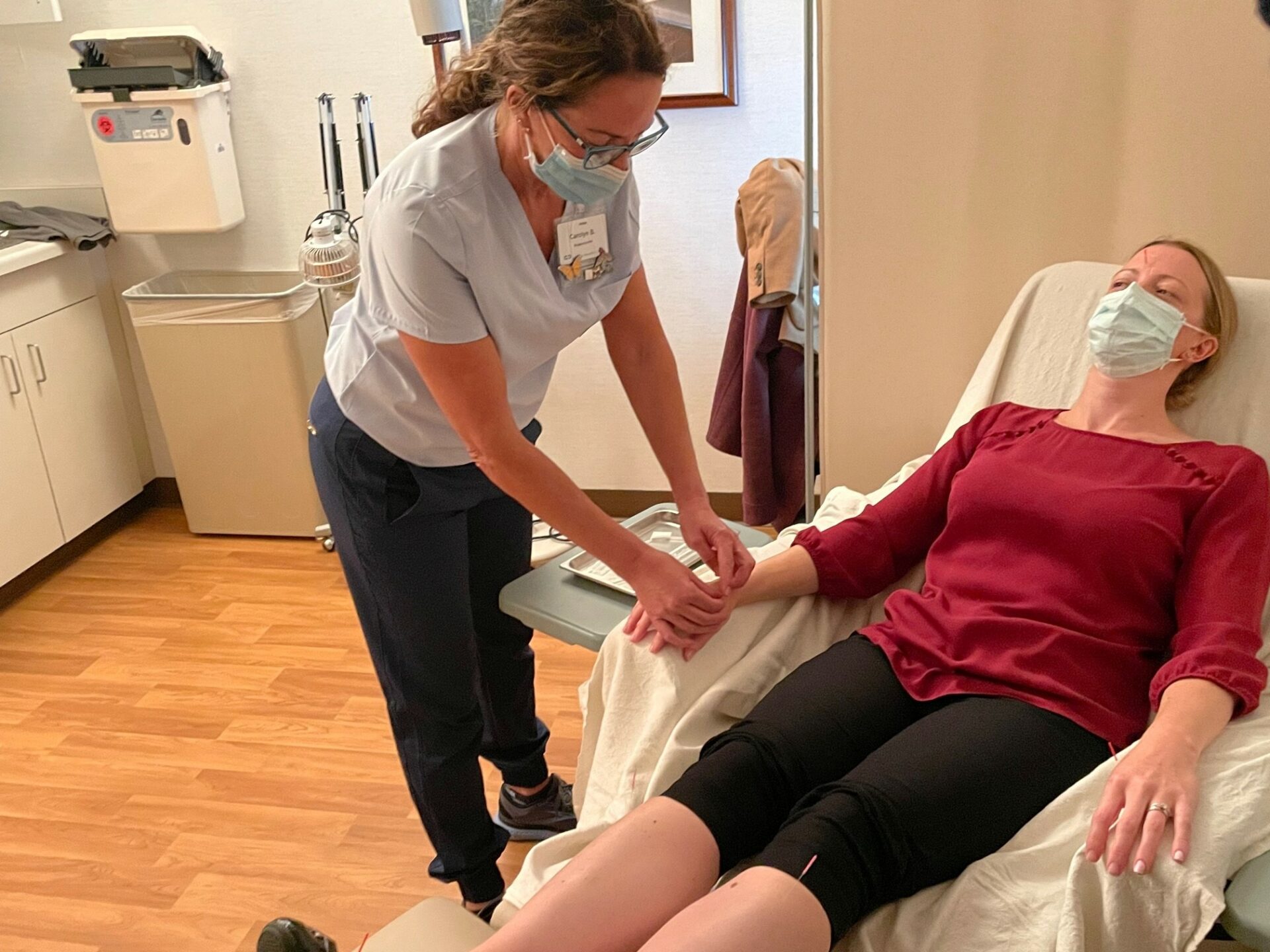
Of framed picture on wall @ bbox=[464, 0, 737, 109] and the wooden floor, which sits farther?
framed picture on wall @ bbox=[464, 0, 737, 109]

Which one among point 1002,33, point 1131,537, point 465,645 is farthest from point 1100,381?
point 465,645

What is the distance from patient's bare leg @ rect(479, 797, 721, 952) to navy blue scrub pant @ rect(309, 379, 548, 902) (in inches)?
18.6

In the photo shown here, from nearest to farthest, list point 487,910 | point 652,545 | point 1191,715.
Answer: point 1191,715 → point 652,545 → point 487,910

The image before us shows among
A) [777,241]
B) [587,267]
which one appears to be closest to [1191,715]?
[587,267]

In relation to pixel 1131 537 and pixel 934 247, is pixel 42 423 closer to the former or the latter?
pixel 934 247

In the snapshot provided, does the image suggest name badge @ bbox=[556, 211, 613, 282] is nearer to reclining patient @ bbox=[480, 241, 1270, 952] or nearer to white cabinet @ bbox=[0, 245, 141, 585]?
reclining patient @ bbox=[480, 241, 1270, 952]

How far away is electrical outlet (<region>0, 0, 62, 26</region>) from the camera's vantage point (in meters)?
2.90

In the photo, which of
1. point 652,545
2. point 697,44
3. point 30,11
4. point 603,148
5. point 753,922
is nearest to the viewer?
point 753,922

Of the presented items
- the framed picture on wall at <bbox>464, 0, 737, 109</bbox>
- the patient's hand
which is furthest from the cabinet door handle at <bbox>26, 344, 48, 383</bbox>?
the patient's hand

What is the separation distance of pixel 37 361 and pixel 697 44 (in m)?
1.82

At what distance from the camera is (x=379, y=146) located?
9.59 ft

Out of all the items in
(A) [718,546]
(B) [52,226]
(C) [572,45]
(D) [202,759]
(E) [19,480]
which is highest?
(C) [572,45]

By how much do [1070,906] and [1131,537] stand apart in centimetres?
45

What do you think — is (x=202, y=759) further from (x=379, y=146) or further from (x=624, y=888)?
(x=379, y=146)
